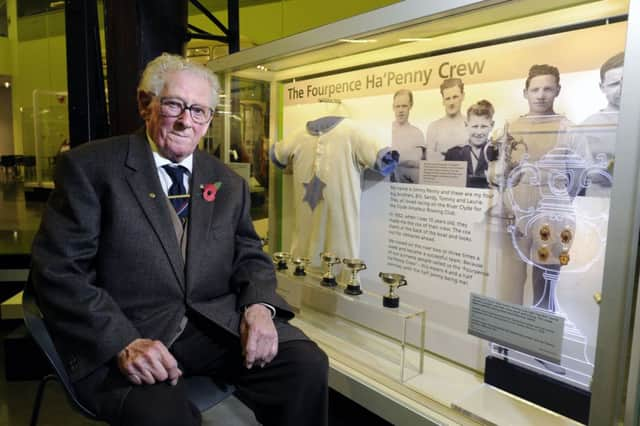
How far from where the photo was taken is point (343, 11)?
4312 millimetres

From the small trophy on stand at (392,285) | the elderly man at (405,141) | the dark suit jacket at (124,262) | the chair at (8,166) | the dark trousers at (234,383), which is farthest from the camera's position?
the chair at (8,166)

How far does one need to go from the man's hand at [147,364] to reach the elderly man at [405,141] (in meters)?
1.30

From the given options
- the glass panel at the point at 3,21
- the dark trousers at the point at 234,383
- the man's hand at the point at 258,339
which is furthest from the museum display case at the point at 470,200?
the glass panel at the point at 3,21

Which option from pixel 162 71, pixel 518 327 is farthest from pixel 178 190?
pixel 518 327

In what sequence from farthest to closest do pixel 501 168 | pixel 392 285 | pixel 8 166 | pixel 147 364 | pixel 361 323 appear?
pixel 8 166 → pixel 361 323 → pixel 392 285 → pixel 501 168 → pixel 147 364

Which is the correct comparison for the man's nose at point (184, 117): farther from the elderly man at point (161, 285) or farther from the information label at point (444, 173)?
the information label at point (444, 173)

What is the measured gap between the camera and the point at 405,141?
2.10 metres

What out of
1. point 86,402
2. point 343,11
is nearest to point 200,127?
point 86,402

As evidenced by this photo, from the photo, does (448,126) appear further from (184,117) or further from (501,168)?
(184,117)

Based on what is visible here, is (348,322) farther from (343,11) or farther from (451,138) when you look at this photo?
(343,11)

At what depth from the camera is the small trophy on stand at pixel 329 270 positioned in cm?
215

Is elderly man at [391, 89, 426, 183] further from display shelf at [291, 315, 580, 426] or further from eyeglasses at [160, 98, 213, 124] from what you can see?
eyeglasses at [160, 98, 213, 124]

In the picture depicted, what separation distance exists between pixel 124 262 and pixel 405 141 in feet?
4.35

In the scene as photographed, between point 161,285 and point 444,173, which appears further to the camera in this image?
point 444,173
